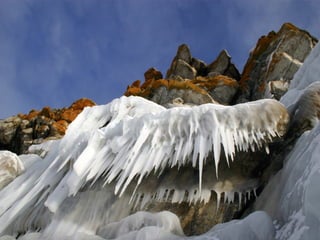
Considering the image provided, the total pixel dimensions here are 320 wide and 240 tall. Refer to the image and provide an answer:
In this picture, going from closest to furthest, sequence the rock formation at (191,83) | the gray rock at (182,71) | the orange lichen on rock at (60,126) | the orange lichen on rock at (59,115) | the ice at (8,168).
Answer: the ice at (8,168) → the orange lichen on rock at (60,126) → the orange lichen on rock at (59,115) → the rock formation at (191,83) → the gray rock at (182,71)

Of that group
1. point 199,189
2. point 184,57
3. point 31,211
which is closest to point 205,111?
point 199,189

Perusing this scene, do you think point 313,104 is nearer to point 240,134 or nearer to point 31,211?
point 240,134

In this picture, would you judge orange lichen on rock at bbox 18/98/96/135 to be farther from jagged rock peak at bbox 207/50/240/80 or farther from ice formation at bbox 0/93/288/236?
ice formation at bbox 0/93/288/236

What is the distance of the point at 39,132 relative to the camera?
17.1m

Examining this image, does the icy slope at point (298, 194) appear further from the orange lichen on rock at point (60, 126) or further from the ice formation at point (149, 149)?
the orange lichen on rock at point (60, 126)

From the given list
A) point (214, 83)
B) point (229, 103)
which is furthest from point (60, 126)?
point (229, 103)

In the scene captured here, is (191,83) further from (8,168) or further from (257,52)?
(8,168)

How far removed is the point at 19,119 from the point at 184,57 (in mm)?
9766

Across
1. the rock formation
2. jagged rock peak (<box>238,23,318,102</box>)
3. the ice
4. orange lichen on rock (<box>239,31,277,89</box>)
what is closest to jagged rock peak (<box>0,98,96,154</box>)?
the rock formation

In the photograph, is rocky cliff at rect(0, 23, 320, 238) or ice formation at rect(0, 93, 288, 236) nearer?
ice formation at rect(0, 93, 288, 236)

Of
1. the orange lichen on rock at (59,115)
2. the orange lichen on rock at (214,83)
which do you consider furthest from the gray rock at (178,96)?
the orange lichen on rock at (59,115)

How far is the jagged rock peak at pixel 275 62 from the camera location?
657 inches

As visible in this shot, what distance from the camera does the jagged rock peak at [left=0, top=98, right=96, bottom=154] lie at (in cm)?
1669

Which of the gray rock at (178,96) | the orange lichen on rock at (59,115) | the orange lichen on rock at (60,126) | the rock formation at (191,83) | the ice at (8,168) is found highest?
the rock formation at (191,83)
